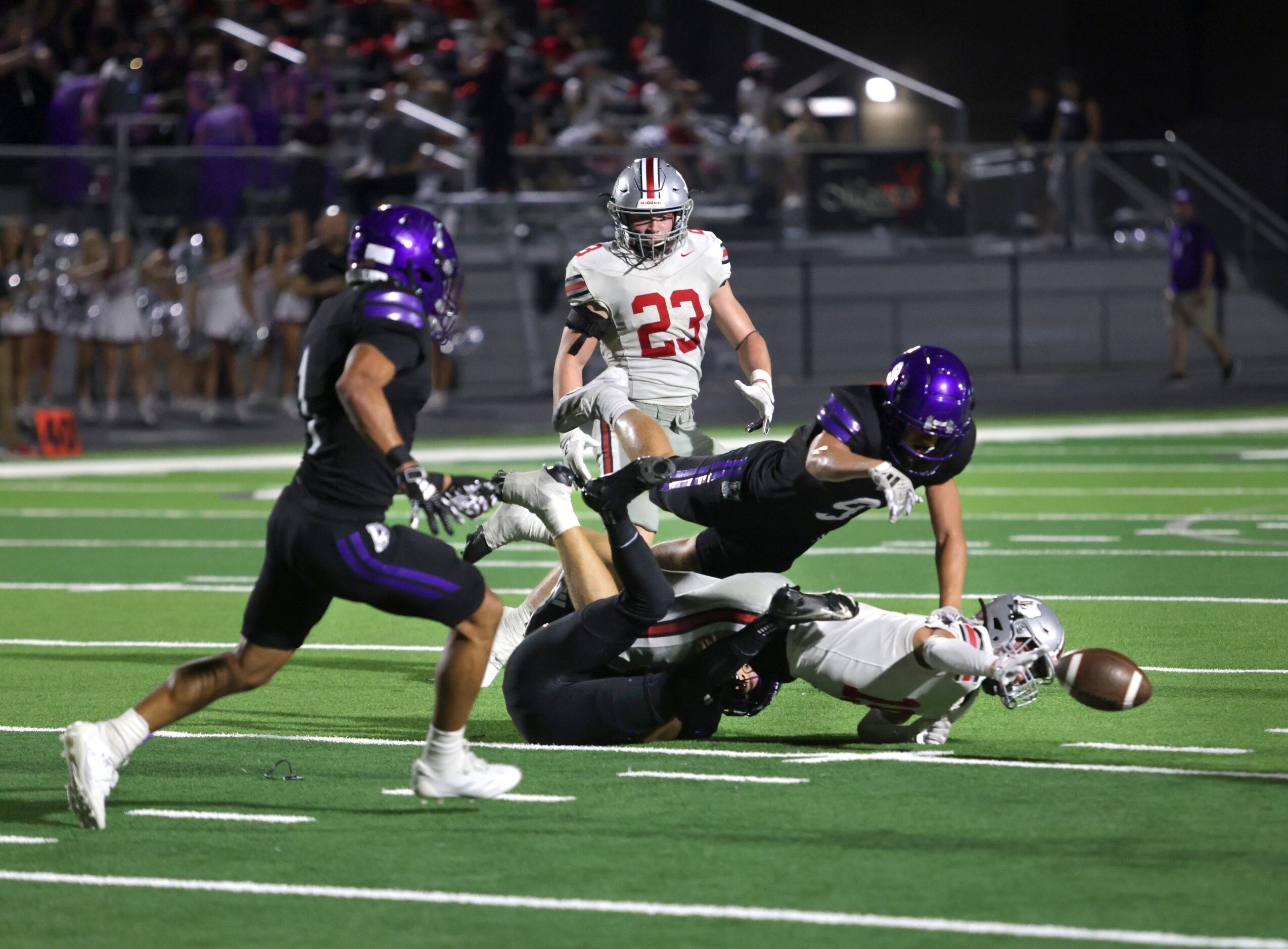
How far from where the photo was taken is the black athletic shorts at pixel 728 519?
626 centimetres

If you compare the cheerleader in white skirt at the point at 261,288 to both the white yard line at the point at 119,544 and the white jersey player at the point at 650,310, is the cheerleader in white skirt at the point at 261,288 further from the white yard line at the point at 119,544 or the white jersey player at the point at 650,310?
the white jersey player at the point at 650,310

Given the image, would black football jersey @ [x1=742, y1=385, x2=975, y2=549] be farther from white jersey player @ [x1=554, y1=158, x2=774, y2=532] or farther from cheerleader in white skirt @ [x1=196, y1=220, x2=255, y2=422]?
cheerleader in white skirt @ [x1=196, y1=220, x2=255, y2=422]

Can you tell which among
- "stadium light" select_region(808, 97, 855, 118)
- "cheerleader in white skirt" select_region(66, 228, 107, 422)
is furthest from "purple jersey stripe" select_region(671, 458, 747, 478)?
"stadium light" select_region(808, 97, 855, 118)

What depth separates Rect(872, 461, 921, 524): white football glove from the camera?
5465 mm

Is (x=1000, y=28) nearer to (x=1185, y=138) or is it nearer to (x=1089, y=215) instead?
(x=1185, y=138)

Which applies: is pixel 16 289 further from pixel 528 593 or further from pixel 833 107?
pixel 833 107

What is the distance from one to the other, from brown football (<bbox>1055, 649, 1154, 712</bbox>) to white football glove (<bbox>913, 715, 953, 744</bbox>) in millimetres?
483

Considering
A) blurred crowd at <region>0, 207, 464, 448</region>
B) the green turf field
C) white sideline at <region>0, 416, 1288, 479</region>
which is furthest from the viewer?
blurred crowd at <region>0, 207, 464, 448</region>

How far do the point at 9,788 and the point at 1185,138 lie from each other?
25102 mm

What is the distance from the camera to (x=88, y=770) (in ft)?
15.8

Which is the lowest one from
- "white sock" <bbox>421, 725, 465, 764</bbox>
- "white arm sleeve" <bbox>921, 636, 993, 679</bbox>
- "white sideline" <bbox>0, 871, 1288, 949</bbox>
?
"white sideline" <bbox>0, 871, 1288, 949</bbox>

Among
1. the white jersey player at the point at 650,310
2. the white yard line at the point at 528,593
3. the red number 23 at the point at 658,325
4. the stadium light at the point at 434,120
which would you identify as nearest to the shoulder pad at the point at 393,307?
the white jersey player at the point at 650,310

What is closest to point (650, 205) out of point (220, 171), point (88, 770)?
point (88, 770)

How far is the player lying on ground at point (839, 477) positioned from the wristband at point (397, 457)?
1.45m
